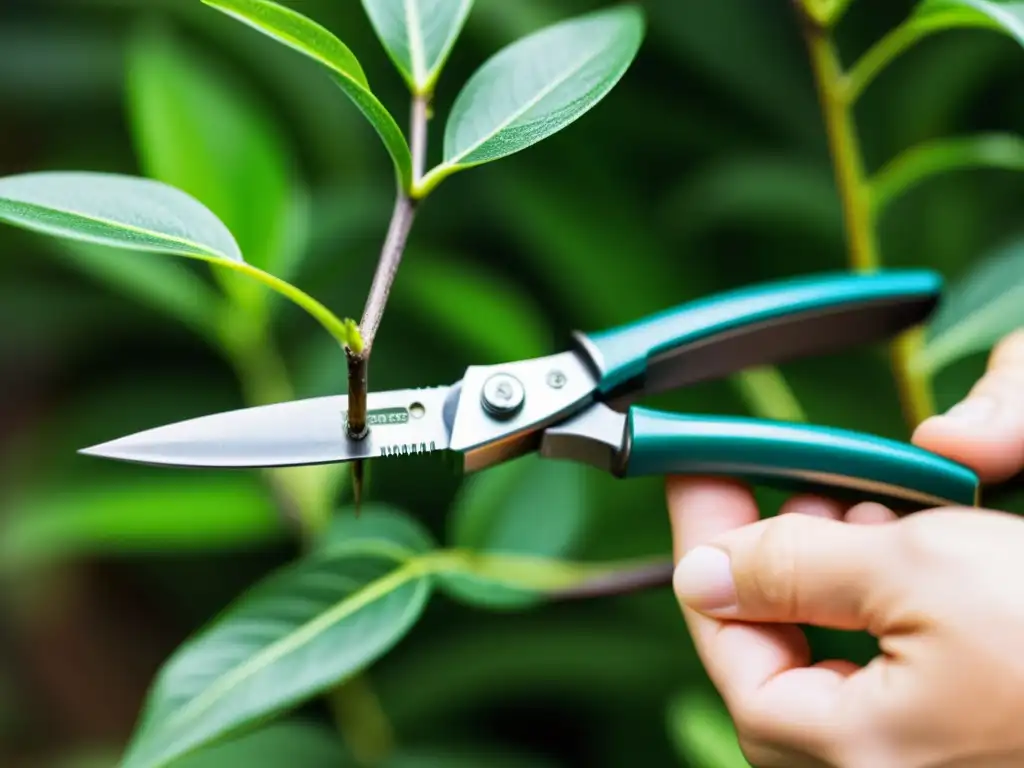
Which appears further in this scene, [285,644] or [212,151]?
[212,151]

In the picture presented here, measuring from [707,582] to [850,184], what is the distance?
0.79 feet

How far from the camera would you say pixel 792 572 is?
365 millimetres

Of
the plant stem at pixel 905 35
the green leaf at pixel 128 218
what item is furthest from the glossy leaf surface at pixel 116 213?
the plant stem at pixel 905 35

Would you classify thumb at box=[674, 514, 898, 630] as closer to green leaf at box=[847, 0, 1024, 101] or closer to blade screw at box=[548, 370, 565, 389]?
blade screw at box=[548, 370, 565, 389]

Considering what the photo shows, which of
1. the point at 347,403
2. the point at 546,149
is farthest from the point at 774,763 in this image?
the point at 546,149

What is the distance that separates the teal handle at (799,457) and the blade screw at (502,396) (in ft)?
0.17

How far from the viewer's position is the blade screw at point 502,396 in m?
0.41

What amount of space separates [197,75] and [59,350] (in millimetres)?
437

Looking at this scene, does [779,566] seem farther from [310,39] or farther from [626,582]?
[310,39]

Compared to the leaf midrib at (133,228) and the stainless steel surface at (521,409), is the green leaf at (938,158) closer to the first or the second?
the stainless steel surface at (521,409)

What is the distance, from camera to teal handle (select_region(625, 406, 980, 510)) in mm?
396

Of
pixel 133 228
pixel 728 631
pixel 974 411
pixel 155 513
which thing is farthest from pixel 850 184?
pixel 155 513

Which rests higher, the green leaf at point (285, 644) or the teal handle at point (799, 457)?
the teal handle at point (799, 457)

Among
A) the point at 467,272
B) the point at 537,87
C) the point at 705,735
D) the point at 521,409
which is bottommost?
the point at 705,735
